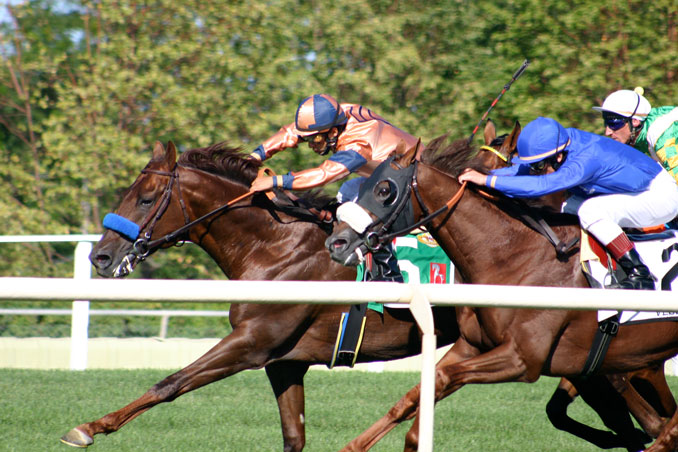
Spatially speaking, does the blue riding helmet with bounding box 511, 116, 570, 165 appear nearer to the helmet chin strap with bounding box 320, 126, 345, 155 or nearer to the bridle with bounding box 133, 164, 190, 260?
the helmet chin strap with bounding box 320, 126, 345, 155

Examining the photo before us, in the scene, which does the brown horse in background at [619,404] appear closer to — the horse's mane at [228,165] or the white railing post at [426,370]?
the horse's mane at [228,165]

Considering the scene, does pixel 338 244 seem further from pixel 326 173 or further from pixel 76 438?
pixel 76 438

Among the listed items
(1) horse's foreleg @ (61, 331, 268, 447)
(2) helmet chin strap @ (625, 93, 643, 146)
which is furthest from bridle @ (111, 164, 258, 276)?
(2) helmet chin strap @ (625, 93, 643, 146)

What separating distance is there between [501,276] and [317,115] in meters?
1.35

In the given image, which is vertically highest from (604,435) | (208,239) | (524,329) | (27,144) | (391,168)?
(391,168)

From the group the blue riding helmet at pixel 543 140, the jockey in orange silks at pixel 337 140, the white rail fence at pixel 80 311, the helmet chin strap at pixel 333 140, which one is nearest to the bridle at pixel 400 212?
the blue riding helmet at pixel 543 140

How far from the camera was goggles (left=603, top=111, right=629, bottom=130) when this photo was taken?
14.4 ft

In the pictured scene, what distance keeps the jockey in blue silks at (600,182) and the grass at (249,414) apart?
1.74 metres

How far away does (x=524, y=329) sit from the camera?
12.4ft

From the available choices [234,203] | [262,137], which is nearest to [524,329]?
[234,203]

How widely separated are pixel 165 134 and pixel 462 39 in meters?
5.27

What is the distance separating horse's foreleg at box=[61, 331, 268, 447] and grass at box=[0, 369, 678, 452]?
757 millimetres

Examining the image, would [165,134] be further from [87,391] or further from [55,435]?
[55,435]

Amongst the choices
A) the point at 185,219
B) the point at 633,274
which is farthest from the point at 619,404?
the point at 185,219
